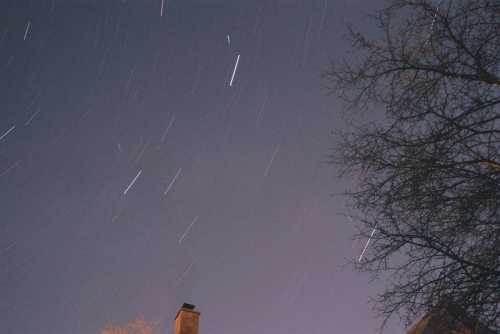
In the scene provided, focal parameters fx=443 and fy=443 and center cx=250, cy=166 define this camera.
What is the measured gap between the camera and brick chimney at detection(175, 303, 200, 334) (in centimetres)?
1396

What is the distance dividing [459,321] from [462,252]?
67 centimetres

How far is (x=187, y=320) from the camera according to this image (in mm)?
14102

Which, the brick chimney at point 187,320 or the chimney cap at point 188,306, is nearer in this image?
the brick chimney at point 187,320

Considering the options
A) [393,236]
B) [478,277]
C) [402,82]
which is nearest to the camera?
[478,277]

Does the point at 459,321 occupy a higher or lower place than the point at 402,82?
lower

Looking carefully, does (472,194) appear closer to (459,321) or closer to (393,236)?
(393,236)

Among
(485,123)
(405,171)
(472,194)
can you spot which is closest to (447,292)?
(472,194)

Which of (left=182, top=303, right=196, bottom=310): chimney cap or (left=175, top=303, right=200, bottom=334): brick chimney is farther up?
(left=182, top=303, right=196, bottom=310): chimney cap

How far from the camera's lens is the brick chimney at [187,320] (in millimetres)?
13961

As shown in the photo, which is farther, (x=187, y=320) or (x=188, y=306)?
(x=188, y=306)

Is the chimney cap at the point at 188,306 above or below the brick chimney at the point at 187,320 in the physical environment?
above

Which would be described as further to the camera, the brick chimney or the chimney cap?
the chimney cap

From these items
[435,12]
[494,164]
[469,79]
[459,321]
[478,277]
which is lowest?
[459,321]

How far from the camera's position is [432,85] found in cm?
497
